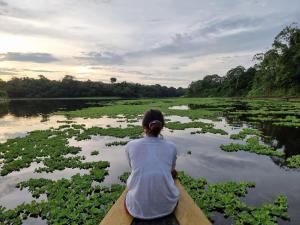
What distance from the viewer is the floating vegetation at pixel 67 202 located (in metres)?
9.23

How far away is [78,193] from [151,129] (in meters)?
6.60

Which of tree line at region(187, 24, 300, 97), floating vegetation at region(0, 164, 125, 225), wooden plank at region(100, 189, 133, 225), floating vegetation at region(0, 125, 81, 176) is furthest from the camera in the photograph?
tree line at region(187, 24, 300, 97)

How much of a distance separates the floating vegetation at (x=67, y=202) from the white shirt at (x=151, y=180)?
3528 millimetres

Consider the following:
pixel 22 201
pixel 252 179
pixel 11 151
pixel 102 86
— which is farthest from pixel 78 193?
pixel 102 86

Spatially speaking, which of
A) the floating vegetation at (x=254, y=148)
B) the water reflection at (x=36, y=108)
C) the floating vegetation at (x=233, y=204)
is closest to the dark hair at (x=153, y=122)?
the floating vegetation at (x=233, y=204)

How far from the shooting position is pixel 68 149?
19.1 metres

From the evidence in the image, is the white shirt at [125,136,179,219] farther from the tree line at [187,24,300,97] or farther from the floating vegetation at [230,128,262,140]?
the tree line at [187,24,300,97]

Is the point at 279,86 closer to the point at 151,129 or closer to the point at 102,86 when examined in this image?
the point at 151,129

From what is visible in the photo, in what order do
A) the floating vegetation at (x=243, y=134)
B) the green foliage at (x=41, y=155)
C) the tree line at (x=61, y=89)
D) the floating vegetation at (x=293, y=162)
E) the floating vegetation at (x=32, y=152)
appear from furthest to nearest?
the tree line at (x=61, y=89) → the floating vegetation at (x=243, y=134) → the floating vegetation at (x=32, y=152) → the green foliage at (x=41, y=155) → the floating vegetation at (x=293, y=162)

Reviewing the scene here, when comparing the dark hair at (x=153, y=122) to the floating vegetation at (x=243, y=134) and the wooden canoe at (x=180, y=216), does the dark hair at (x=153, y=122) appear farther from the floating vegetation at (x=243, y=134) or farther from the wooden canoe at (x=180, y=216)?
the floating vegetation at (x=243, y=134)

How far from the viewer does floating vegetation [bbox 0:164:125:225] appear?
9.23 meters

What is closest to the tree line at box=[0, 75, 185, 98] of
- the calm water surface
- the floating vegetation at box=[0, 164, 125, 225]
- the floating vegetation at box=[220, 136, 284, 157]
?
the calm water surface

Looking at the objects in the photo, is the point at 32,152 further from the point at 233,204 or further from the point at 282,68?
the point at 282,68

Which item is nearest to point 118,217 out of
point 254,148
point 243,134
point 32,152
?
point 254,148
